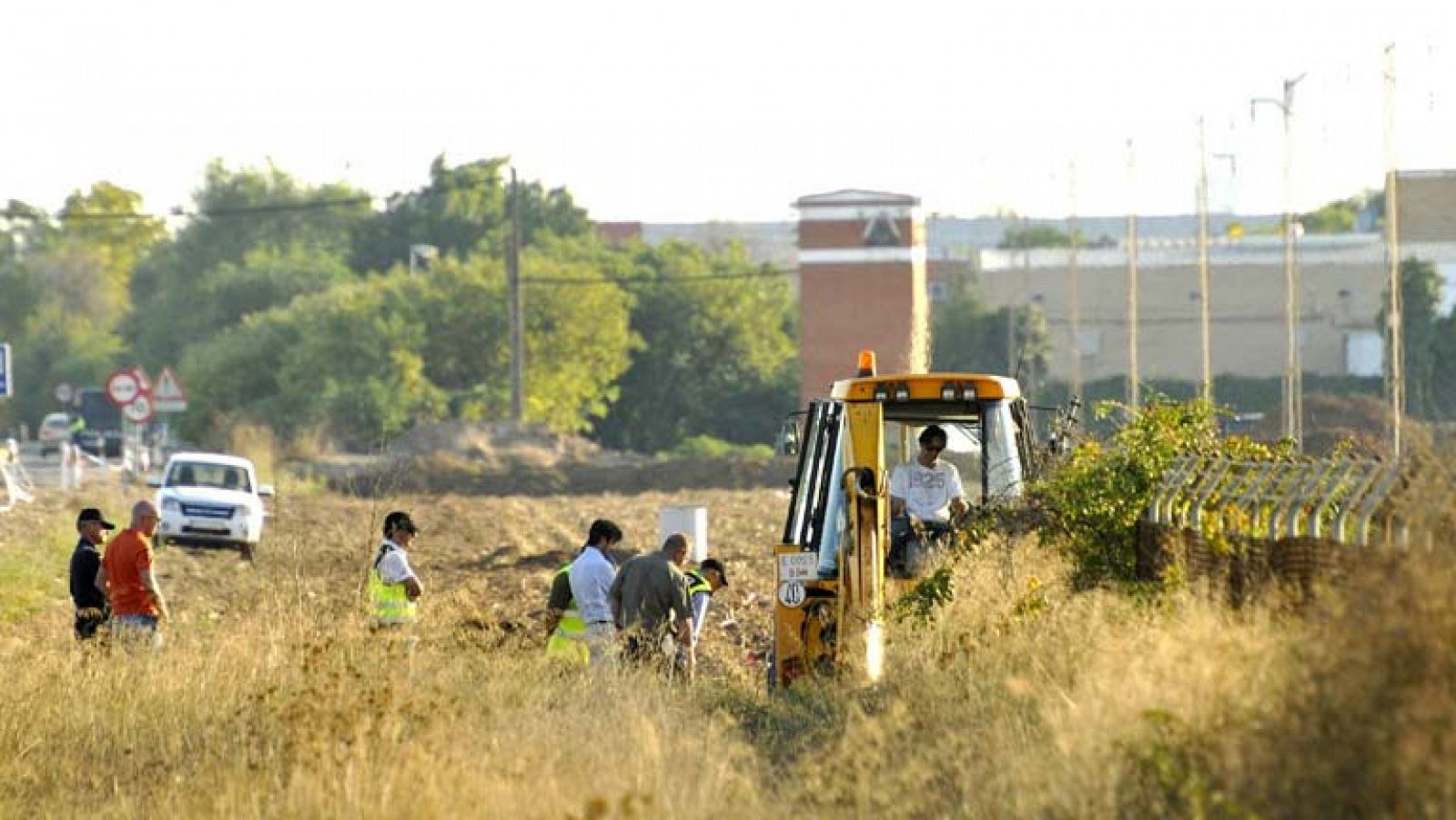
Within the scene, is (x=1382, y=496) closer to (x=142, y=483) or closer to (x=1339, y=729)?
(x=1339, y=729)

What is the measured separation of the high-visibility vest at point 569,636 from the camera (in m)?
17.2

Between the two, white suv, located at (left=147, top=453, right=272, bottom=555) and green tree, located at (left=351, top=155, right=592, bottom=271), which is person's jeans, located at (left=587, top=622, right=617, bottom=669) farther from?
green tree, located at (left=351, top=155, right=592, bottom=271)

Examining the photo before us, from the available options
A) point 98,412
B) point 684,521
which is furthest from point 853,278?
point 684,521

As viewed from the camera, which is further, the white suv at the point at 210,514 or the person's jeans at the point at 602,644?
the white suv at the point at 210,514

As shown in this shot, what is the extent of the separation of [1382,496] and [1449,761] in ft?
15.0

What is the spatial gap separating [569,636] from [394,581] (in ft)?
4.28

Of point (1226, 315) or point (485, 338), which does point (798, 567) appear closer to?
point (485, 338)

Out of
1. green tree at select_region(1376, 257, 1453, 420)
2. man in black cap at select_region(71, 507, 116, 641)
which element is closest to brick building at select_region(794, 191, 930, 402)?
green tree at select_region(1376, 257, 1453, 420)

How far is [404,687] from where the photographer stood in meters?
13.1

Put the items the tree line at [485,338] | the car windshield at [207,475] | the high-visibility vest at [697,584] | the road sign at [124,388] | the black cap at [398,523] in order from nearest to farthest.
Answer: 1. the black cap at [398,523]
2. the high-visibility vest at [697,584]
3. the car windshield at [207,475]
4. the road sign at [124,388]
5. the tree line at [485,338]

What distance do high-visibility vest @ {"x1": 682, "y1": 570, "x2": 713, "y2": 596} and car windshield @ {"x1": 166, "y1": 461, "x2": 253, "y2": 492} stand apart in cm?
2027

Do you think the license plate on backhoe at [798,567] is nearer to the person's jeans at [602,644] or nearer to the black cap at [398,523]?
the person's jeans at [602,644]

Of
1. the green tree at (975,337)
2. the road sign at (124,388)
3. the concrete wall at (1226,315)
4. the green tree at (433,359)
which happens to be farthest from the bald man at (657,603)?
the concrete wall at (1226,315)

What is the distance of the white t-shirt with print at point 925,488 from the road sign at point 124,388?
3147cm
